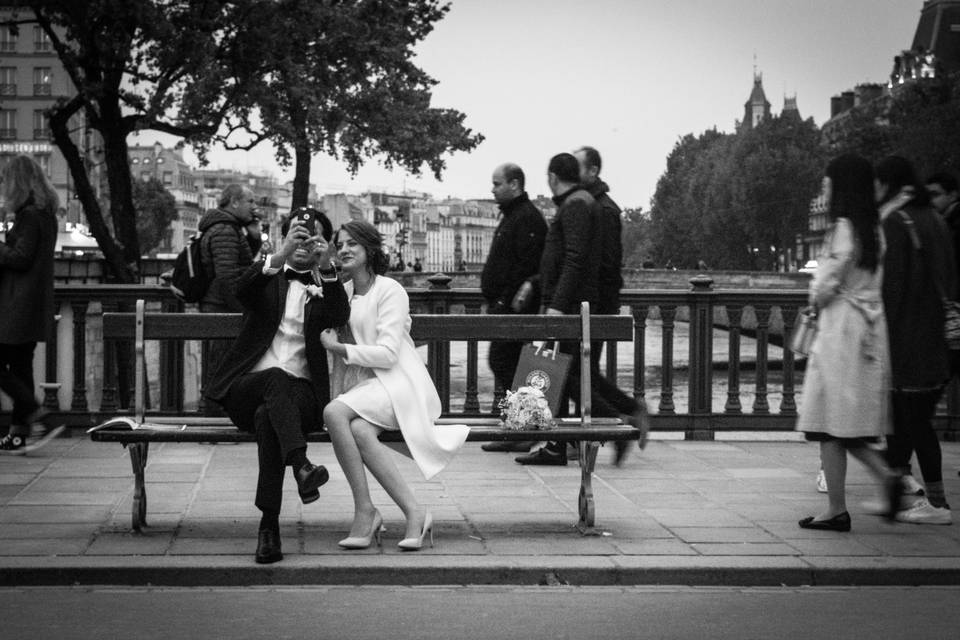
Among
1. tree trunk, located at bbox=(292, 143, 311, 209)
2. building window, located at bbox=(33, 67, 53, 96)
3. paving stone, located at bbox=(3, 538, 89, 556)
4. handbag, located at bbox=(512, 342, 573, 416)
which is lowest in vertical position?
paving stone, located at bbox=(3, 538, 89, 556)

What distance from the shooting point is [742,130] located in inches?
3890

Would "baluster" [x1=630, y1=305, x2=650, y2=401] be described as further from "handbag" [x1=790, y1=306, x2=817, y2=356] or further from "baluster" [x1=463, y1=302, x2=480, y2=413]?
"handbag" [x1=790, y1=306, x2=817, y2=356]

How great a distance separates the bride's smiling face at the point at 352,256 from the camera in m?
6.94

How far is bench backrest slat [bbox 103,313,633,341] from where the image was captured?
7.50 meters

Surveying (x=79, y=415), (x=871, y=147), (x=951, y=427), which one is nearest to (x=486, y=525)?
(x=79, y=415)

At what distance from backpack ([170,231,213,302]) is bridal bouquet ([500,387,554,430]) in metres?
3.75

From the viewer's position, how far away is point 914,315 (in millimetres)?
7711

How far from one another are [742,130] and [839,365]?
9358 centimetres

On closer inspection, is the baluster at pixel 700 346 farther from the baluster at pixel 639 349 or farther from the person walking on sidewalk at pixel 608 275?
the person walking on sidewalk at pixel 608 275

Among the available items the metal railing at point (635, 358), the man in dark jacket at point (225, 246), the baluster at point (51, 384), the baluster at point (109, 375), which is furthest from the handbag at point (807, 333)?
the baluster at point (51, 384)

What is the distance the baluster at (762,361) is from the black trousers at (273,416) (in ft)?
16.9

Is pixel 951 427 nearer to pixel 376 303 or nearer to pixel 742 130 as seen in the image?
→ pixel 376 303

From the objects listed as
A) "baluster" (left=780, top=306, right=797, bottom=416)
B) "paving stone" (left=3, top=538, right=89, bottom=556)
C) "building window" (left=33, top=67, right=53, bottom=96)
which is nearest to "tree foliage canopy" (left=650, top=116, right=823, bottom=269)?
"building window" (left=33, top=67, right=53, bottom=96)

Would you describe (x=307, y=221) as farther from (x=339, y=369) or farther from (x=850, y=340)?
(x=850, y=340)
